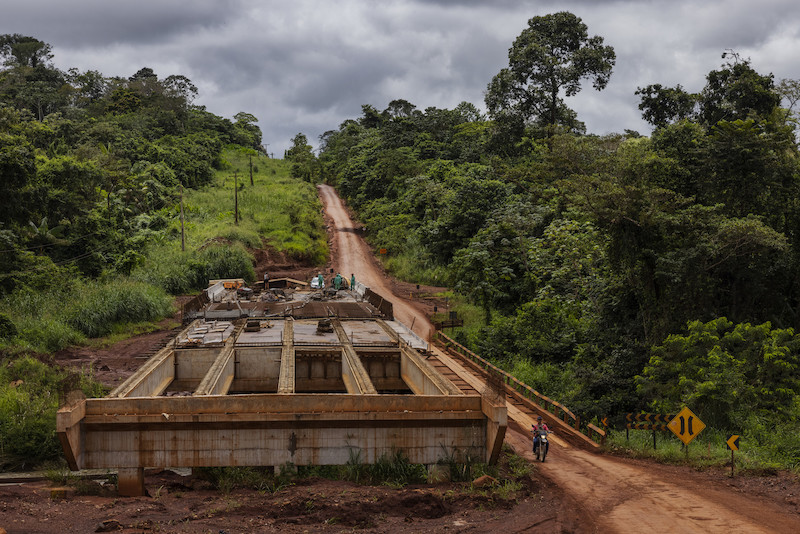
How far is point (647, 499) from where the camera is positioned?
43.7 feet

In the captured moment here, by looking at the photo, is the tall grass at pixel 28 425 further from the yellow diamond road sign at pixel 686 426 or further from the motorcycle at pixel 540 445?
the yellow diamond road sign at pixel 686 426

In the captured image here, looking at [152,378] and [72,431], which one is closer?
[72,431]

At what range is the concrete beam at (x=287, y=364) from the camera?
62.6 feet

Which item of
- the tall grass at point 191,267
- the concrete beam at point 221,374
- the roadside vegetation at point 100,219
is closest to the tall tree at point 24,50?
the roadside vegetation at point 100,219

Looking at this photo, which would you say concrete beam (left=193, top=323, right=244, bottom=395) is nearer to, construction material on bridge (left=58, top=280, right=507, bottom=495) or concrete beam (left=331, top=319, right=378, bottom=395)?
construction material on bridge (left=58, top=280, right=507, bottom=495)

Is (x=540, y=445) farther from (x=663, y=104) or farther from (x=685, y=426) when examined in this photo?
(x=663, y=104)

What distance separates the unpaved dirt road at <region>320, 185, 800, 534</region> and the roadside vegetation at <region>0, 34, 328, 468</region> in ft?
39.8

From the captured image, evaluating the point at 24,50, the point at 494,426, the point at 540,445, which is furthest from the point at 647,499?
the point at 24,50

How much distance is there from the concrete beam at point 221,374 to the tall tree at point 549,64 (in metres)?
35.6

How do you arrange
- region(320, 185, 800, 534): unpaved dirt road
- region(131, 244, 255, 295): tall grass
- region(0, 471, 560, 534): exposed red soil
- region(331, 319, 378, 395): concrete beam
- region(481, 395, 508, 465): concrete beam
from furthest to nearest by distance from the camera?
region(131, 244, 255, 295): tall grass < region(331, 319, 378, 395): concrete beam < region(481, 395, 508, 465): concrete beam < region(320, 185, 800, 534): unpaved dirt road < region(0, 471, 560, 534): exposed red soil

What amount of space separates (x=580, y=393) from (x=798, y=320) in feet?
26.6

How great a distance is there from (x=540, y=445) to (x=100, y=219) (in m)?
35.5

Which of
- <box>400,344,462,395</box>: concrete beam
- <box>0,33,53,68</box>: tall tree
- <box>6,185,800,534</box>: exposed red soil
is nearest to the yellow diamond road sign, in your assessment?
<box>6,185,800,534</box>: exposed red soil

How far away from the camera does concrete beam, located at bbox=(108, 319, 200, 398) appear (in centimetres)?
1830
